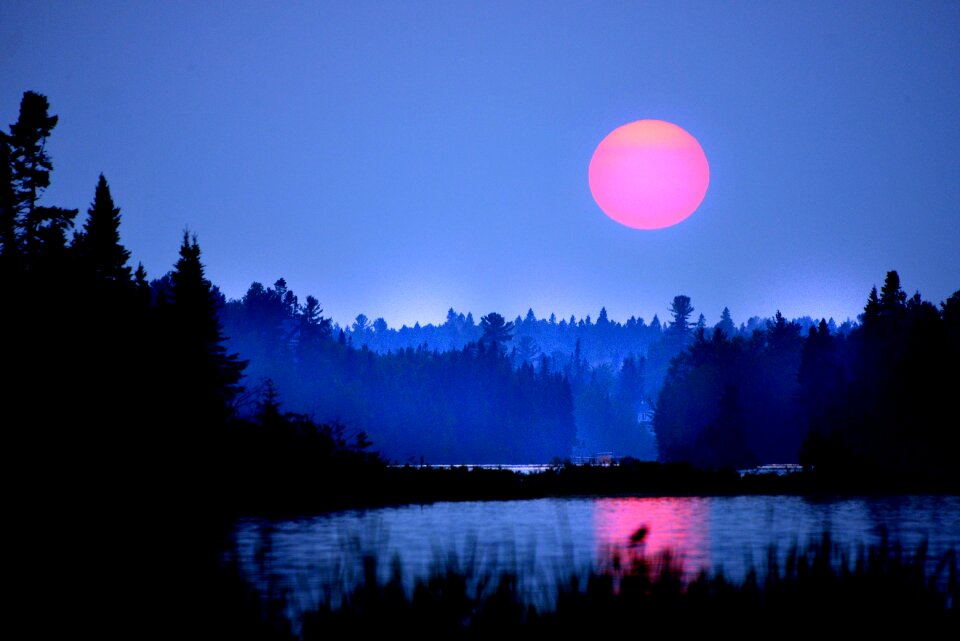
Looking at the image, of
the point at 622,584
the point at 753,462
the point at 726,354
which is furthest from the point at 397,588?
the point at 726,354

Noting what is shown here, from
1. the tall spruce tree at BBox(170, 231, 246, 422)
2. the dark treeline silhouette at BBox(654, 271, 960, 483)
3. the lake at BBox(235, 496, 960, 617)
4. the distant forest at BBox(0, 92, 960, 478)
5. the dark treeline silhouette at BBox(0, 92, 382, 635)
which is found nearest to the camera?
the lake at BBox(235, 496, 960, 617)

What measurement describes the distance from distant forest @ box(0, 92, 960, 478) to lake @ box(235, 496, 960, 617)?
7354mm

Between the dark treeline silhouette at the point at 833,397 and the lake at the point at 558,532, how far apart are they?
21.9 metres

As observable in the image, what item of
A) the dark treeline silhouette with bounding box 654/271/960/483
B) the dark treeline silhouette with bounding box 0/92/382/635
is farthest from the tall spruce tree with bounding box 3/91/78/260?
the dark treeline silhouette with bounding box 654/271/960/483

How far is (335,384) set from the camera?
15738cm

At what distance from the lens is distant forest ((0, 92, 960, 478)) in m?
39.2

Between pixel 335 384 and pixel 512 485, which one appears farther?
pixel 335 384

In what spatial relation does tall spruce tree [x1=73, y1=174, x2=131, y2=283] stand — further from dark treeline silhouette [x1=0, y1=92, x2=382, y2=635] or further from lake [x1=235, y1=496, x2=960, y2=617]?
lake [x1=235, y1=496, x2=960, y2=617]

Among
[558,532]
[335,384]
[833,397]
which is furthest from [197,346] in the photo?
[335,384]

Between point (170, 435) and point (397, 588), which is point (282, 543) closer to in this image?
point (170, 435)

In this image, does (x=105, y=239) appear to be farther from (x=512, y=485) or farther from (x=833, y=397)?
(x=833, y=397)

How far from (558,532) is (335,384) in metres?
125

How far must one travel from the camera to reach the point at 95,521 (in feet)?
98.9

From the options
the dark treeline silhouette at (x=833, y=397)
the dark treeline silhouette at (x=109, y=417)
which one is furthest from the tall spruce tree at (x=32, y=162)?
the dark treeline silhouette at (x=833, y=397)
